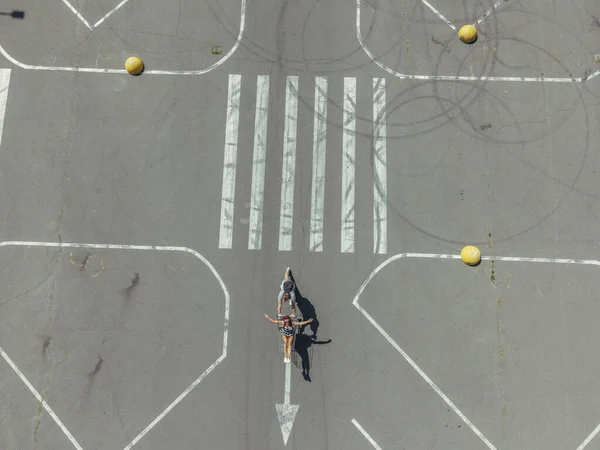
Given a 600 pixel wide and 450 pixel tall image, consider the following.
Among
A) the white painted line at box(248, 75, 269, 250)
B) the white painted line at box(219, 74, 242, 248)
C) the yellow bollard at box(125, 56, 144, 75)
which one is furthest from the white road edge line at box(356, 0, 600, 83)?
the yellow bollard at box(125, 56, 144, 75)

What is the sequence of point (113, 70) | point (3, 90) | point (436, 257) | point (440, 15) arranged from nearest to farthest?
point (436, 257) → point (3, 90) → point (113, 70) → point (440, 15)

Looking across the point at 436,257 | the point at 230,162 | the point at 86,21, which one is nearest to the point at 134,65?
the point at 86,21

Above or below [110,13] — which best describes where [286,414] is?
below

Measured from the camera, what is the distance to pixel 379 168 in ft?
49.1

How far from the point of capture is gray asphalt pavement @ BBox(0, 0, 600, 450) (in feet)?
45.0

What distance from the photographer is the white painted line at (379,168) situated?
47.9ft

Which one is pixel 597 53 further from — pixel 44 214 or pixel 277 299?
pixel 44 214

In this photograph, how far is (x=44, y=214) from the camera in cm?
1476

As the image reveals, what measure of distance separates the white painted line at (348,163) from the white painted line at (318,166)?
2.08ft

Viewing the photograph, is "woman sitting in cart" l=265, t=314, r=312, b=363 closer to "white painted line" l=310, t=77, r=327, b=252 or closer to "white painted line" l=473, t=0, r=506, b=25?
"white painted line" l=310, t=77, r=327, b=252

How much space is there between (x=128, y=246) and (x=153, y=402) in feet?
15.1

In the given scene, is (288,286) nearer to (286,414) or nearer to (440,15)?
(286,414)

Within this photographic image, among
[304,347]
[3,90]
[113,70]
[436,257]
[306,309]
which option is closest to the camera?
[304,347]

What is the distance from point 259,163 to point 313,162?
5.50 feet
